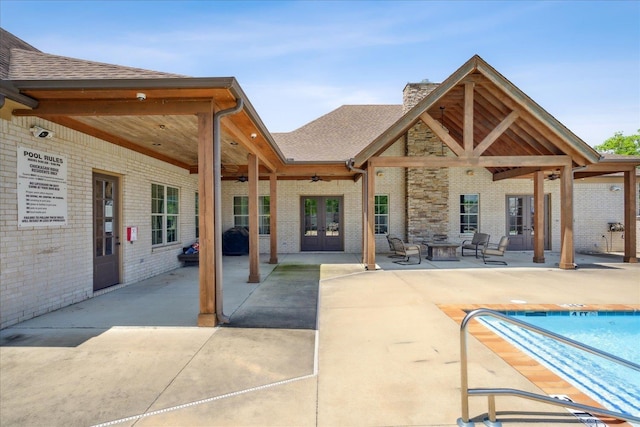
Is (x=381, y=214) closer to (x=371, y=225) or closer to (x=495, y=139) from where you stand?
(x=371, y=225)

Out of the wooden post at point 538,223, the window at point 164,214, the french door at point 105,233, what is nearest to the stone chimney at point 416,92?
the wooden post at point 538,223

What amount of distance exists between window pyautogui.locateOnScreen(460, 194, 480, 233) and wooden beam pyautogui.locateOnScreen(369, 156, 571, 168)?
161 inches

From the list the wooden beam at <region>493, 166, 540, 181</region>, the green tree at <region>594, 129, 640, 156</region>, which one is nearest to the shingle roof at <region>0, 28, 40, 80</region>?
the wooden beam at <region>493, 166, 540, 181</region>

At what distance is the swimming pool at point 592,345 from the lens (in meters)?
3.20

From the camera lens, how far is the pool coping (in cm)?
292

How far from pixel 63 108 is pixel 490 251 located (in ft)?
36.7

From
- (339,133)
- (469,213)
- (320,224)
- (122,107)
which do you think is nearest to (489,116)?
(469,213)

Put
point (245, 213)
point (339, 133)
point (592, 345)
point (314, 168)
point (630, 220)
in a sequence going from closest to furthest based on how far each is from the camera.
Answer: point (592, 345)
point (630, 220)
point (314, 168)
point (245, 213)
point (339, 133)

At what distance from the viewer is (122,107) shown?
4758mm

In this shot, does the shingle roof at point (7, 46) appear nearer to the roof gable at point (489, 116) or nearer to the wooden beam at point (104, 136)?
the wooden beam at point (104, 136)

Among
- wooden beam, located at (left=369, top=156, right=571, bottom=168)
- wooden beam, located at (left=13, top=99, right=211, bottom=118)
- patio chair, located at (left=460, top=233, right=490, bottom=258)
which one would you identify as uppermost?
wooden beam, located at (left=13, top=99, right=211, bottom=118)

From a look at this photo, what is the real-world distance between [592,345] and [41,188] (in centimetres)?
861

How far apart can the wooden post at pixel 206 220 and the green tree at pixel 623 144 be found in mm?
61629

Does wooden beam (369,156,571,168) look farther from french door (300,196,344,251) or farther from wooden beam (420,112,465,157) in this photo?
french door (300,196,344,251)
